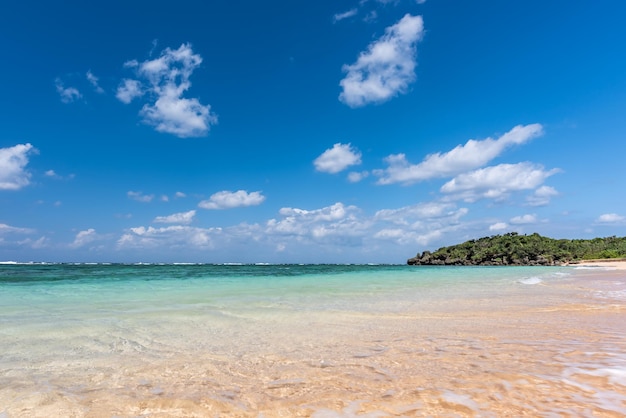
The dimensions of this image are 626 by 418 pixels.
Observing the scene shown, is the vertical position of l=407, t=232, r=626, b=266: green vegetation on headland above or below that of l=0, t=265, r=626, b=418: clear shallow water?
above

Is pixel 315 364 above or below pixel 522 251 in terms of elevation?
below

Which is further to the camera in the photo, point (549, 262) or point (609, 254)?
point (549, 262)

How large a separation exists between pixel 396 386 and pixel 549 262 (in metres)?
96.5

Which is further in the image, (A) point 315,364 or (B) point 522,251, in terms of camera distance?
(B) point 522,251

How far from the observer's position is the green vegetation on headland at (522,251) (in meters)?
86.6

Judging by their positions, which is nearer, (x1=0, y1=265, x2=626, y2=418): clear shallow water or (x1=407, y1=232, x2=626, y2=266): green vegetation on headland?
(x1=0, y1=265, x2=626, y2=418): clear shallow water

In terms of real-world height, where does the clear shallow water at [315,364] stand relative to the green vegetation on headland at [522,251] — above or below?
below

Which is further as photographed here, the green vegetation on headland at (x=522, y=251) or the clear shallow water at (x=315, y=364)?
the green vegetation on headland at (x=522, y=251)

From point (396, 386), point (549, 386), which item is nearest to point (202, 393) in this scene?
point (396, 386)

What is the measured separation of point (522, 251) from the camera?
3693 inches

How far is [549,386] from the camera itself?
400cm

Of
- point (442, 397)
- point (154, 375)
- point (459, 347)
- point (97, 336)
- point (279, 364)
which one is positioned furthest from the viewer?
point (97, 336)

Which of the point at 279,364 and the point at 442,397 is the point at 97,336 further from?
the point at 442,397

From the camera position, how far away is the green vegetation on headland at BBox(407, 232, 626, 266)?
3410 inches
